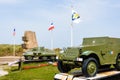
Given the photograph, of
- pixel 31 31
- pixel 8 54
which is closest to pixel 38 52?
pixel 31 31

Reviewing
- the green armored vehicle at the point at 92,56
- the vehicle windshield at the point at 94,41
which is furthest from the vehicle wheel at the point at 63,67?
the vehicle windshield at the point at 94,41

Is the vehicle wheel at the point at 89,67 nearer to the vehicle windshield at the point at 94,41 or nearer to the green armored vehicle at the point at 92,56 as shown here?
the green armored vehicle at the point at 92,56

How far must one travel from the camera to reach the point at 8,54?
45.4 meters

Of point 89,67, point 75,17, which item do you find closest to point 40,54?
point 75,17

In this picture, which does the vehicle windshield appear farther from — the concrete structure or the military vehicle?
the concrete structure

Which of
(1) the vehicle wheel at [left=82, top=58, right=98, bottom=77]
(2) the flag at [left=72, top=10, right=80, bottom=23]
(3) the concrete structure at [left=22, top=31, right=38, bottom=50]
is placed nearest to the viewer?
(1) the vehicle wheel at [left=82, top=58, right=98, bottom=77]

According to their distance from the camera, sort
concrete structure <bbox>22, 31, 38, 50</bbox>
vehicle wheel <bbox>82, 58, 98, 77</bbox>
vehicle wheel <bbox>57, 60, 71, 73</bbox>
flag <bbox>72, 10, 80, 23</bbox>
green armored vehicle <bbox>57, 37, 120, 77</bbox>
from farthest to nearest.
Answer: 1. concrete structure <bbox>22, 31, 38, 50</bbox>
2. flag <bbox>72, 10, 80, 23</bbox>
3. vehicle wheel <bbox>57, 60, 71, 73</bbox>
4. green armored vehicle <bbox>57, 37, 120, 77</bbox>
5. vehicle wheel <bbox>82, 58, 98, 77</bbox>

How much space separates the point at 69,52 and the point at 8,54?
117 ft

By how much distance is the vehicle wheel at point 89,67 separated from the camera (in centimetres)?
995

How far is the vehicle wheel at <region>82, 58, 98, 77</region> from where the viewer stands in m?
9.95

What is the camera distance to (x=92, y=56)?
34.6 feet

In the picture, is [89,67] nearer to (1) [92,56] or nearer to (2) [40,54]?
(1) [92,56]

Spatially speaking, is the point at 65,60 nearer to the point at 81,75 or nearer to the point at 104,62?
the point at 81,75

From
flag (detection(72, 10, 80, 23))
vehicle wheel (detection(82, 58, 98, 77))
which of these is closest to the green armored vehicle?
vehicle wheel (detection(82, 58, 98, 77))
